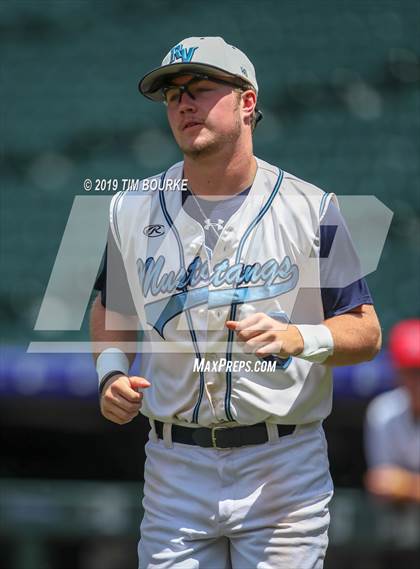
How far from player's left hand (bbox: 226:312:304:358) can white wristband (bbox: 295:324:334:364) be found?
48 millimetres

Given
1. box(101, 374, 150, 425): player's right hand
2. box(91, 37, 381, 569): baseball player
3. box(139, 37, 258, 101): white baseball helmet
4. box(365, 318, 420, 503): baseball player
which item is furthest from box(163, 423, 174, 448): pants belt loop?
box(365, 318, 420, 503): baseball player

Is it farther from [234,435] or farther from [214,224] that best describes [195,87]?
[234,435]

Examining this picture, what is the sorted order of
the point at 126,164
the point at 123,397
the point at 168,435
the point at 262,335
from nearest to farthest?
the point at 262,335
the point at 123,397
the point at 168,435
the point at 126,164

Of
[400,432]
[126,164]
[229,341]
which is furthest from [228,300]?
[126,164]

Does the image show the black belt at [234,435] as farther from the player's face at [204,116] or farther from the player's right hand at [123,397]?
the player's face at [204,116]

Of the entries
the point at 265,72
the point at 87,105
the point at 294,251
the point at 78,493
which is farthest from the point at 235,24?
the point at 294,251

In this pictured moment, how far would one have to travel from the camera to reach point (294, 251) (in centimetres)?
187

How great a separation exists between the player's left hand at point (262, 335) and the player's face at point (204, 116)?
36 centimetres

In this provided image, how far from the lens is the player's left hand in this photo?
5.48 ft

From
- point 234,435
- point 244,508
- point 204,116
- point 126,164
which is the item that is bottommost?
point 244,508

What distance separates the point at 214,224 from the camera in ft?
6.31

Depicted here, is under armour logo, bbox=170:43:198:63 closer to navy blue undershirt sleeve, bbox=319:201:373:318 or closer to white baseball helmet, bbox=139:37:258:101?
white baseball helmet, bbox=139:37:258:101

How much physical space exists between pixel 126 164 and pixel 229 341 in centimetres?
207

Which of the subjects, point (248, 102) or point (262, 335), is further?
point (248, 102)
